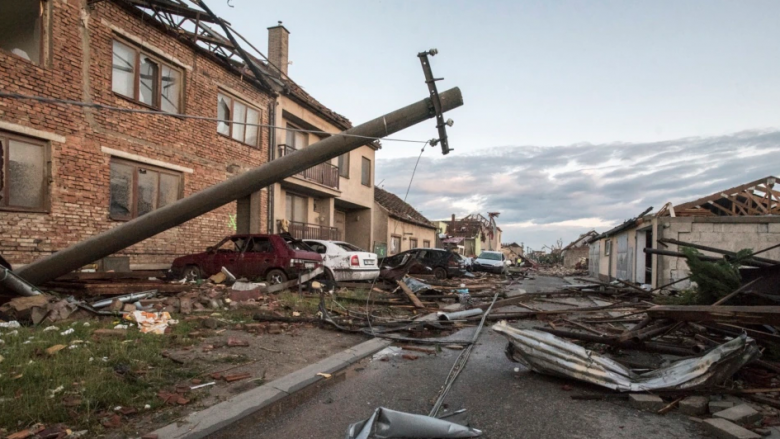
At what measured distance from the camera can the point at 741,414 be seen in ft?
11.5

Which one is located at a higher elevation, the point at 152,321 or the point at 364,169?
the point at 364,169

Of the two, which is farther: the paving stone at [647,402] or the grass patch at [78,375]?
the paving stone at [647,402]

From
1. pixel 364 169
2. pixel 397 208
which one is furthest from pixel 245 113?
pixel 397 208

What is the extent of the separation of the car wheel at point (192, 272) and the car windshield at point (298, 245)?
104 inches

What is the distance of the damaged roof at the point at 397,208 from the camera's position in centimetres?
2723

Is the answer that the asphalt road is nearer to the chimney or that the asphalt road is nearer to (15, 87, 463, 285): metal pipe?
(15, 87, 463, 285): metal pipe

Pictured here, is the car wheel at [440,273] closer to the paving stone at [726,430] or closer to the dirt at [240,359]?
the dirt at [240,359]

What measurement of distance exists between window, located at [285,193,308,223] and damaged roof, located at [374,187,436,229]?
693 cm

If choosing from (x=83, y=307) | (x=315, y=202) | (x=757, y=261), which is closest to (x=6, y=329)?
(x=83, y=307)

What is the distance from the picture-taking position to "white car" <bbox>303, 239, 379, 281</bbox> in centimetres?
1254

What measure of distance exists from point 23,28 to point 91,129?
7.88 feet

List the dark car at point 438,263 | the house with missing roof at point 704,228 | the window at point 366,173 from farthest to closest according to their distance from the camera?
the window at point 366,173
the dark car at point 438,263
the house with missing roof at point 704,228

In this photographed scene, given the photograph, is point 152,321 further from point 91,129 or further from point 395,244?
point 395,244

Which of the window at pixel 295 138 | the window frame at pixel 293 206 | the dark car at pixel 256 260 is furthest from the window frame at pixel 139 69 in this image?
the window frame at pixel 293 206
